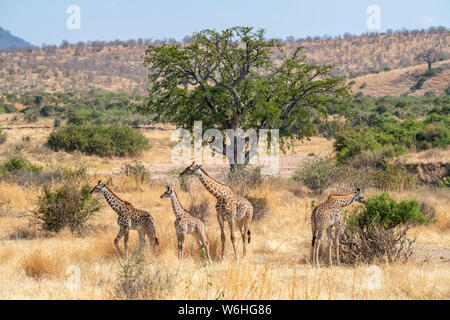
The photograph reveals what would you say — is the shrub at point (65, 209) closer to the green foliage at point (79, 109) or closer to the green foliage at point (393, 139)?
the green foliage at point (393, 139)

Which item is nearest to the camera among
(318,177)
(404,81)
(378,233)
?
(378,233)

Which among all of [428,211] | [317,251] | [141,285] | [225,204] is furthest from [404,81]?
[141,285]

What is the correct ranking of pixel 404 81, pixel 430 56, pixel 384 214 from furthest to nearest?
pixel 430 56
pixel 404 81
pixel 384 214

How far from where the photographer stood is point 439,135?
24.7m

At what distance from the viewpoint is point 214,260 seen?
9750 mm

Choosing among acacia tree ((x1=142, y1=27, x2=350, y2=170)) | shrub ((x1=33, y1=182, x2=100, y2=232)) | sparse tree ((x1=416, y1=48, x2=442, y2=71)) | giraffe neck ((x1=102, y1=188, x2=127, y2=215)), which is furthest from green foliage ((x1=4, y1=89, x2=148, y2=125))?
sparse tree ((x1=416, y1=48, x2=442, y2=71))

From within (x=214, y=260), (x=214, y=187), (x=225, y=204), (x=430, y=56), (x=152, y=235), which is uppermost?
(x=430, y=56)

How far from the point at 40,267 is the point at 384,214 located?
693cm

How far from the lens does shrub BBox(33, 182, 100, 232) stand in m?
11.9

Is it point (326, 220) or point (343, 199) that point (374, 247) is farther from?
point (326, 220)

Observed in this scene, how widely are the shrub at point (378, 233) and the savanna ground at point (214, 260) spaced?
36cm

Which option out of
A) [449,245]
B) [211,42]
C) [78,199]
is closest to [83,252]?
[78,199]

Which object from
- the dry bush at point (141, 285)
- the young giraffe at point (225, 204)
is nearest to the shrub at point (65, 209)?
the young giraffe at point (225, 204)

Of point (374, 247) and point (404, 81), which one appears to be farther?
point (404, 81)
